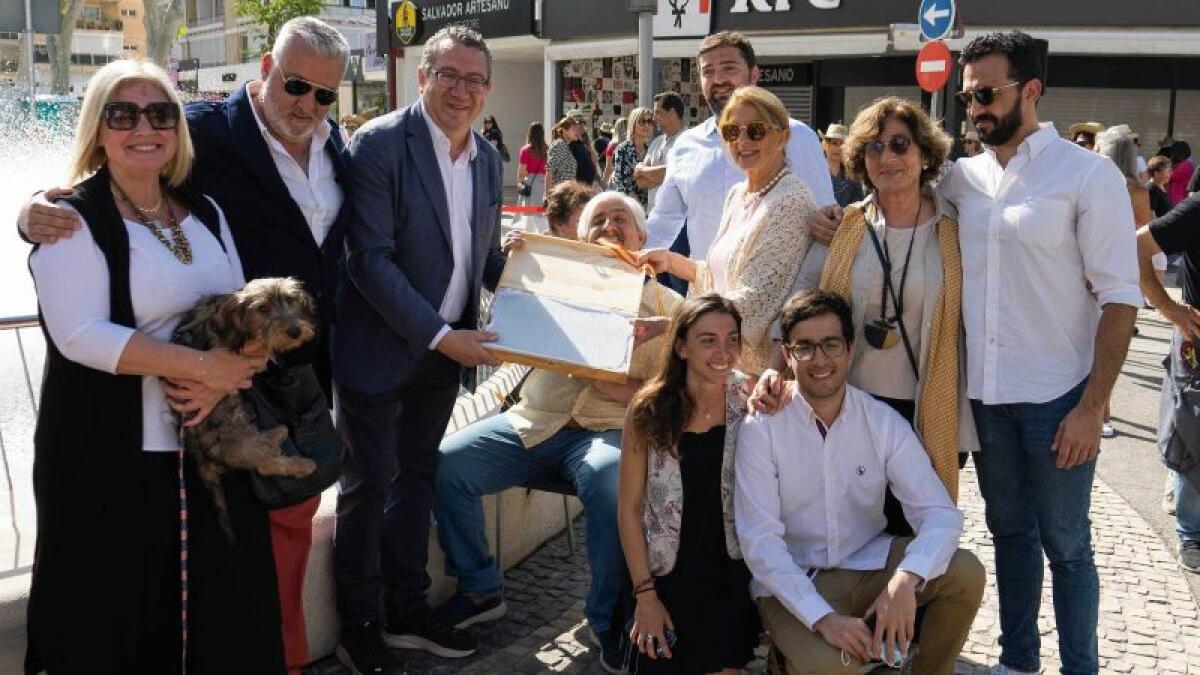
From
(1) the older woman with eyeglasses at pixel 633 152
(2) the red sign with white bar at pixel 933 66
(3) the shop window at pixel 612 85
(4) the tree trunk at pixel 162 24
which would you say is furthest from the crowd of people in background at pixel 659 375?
(4) the tree trunk at pixel 162 24

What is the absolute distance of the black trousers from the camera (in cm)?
391

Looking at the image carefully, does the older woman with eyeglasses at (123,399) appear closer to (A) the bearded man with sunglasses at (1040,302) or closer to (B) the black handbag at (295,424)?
(B) the black handbag at (295,424)

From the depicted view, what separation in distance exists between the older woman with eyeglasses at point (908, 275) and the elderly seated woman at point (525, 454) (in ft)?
3.07

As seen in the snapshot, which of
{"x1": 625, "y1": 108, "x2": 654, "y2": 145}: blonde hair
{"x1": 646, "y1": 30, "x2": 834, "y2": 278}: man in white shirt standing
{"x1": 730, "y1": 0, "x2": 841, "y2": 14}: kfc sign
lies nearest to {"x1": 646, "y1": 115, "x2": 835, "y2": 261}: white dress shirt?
{"x1": 646, "y1": 30, "x2": 834, "y2": 278}: man in white shirt standing

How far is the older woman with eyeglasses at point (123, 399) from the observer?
2791 millimetres

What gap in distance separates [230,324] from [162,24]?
25.1 meters

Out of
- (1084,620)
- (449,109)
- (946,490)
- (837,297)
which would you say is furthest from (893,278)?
(449,109)

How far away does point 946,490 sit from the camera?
3627 mm

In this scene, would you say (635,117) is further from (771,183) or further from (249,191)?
(249,191)

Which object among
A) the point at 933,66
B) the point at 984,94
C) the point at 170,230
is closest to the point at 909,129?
the point at 984,94

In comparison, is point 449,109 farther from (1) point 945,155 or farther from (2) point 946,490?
(2) point 946,490

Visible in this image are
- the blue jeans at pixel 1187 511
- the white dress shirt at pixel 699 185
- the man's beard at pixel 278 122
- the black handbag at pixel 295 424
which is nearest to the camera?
the black handbag at pixel 295 424

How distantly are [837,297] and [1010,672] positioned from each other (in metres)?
1.63

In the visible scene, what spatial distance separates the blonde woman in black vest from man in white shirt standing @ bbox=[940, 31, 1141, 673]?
34.1 inches
